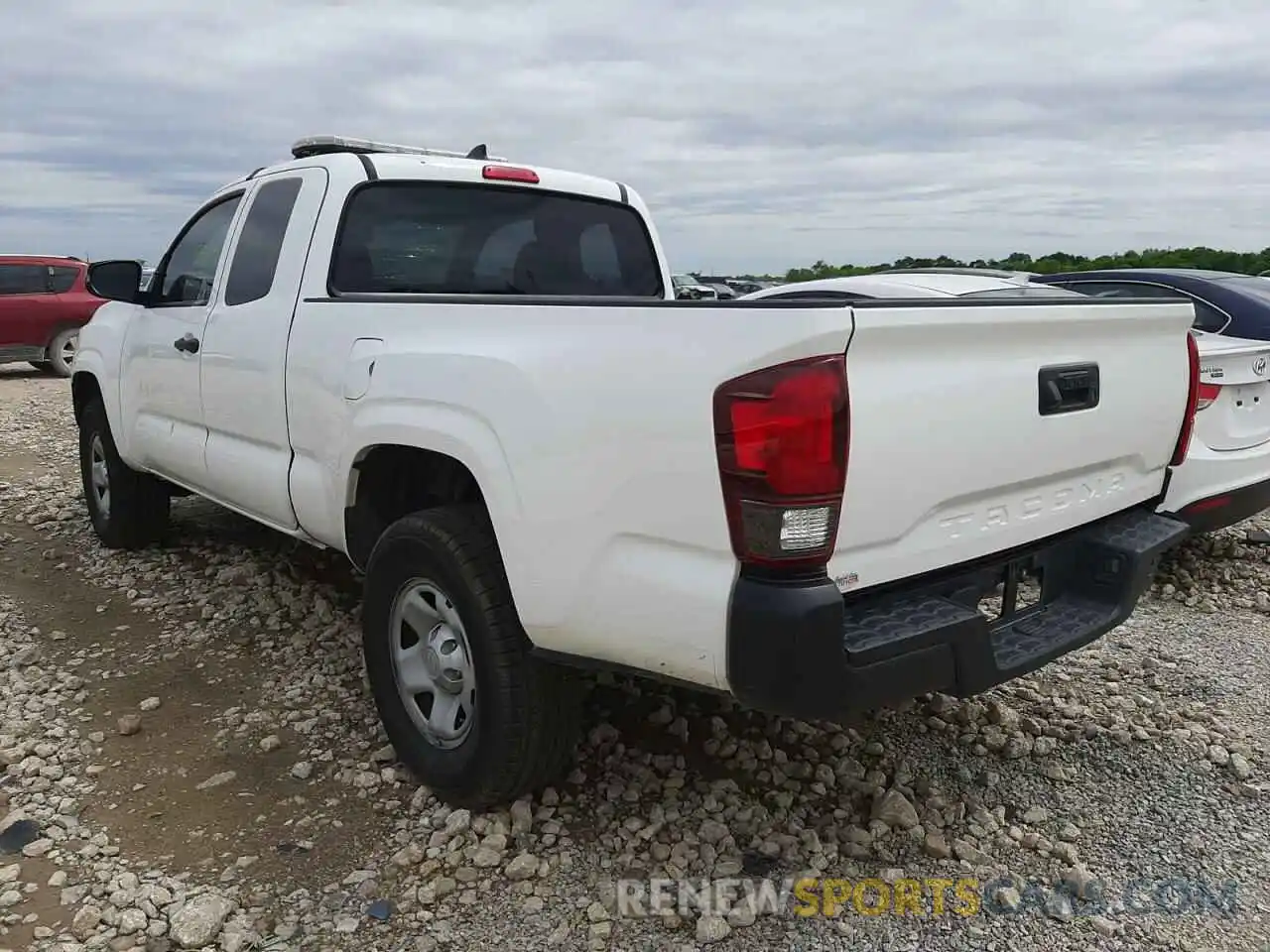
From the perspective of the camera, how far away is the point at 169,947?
2541 mm

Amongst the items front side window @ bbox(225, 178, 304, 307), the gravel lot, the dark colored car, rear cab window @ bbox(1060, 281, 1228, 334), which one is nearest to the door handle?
front side window @ bbox(225, 178, 304, 307)

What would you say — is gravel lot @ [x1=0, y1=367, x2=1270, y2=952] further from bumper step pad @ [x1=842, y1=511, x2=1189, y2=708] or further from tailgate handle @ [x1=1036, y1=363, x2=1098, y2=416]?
tailgate handle @ [x1=1036, y1=363, x2=1098, y2=416]

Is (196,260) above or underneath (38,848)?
above

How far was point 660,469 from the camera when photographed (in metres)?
2.31

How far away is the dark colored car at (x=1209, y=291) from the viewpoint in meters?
5.20

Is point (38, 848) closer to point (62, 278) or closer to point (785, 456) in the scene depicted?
point (785, 456)

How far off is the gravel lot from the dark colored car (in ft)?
5.36

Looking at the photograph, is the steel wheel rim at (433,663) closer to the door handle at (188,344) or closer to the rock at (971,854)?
the rock at (971,854)

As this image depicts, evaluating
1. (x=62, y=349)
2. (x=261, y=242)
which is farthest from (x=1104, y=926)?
(x=62, y=349)

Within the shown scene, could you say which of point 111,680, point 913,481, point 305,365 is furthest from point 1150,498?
point 111,680

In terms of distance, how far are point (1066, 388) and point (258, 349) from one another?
9.14 ft

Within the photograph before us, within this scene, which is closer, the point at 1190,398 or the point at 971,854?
the point at 971,854

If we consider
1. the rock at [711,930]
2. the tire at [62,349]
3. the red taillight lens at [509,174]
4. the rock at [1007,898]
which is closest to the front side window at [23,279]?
the tire at [62,349]

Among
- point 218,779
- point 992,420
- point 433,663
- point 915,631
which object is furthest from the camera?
point 218,779
